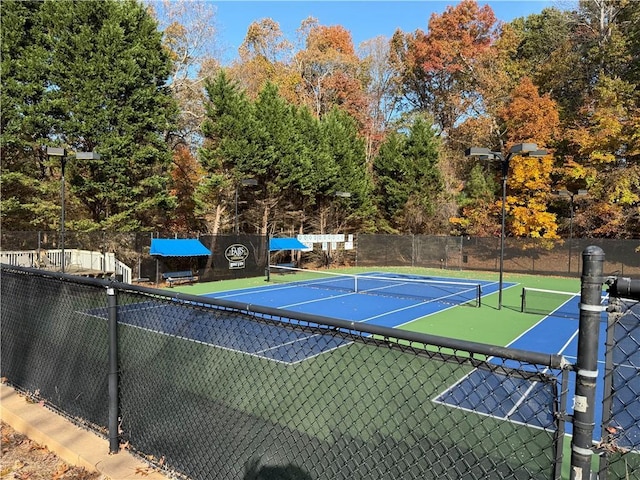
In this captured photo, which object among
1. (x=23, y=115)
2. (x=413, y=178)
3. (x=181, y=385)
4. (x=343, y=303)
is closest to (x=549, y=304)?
(x=343, y=303)

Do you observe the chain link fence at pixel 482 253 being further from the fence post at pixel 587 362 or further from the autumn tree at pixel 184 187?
the fence post at pixel 587 362

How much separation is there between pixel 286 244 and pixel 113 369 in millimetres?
23608

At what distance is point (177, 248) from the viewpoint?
2164cm

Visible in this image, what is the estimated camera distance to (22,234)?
71.7 feet

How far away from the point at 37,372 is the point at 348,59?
4320cm

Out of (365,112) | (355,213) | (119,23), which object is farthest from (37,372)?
(365,112)

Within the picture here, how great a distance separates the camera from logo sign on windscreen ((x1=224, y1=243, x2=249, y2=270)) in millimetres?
23938

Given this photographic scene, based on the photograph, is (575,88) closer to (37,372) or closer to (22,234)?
(22,234)

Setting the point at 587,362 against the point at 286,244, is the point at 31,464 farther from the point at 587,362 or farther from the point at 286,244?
the point at 286,244

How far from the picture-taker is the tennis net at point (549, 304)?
15.8m

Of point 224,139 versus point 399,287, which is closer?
point 399,287


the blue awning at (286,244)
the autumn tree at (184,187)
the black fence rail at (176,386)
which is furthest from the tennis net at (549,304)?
the autumn tree at (184,187)

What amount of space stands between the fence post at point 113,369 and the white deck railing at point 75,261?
17.0m

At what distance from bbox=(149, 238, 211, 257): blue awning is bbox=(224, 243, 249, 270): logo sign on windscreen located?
1.26 m
